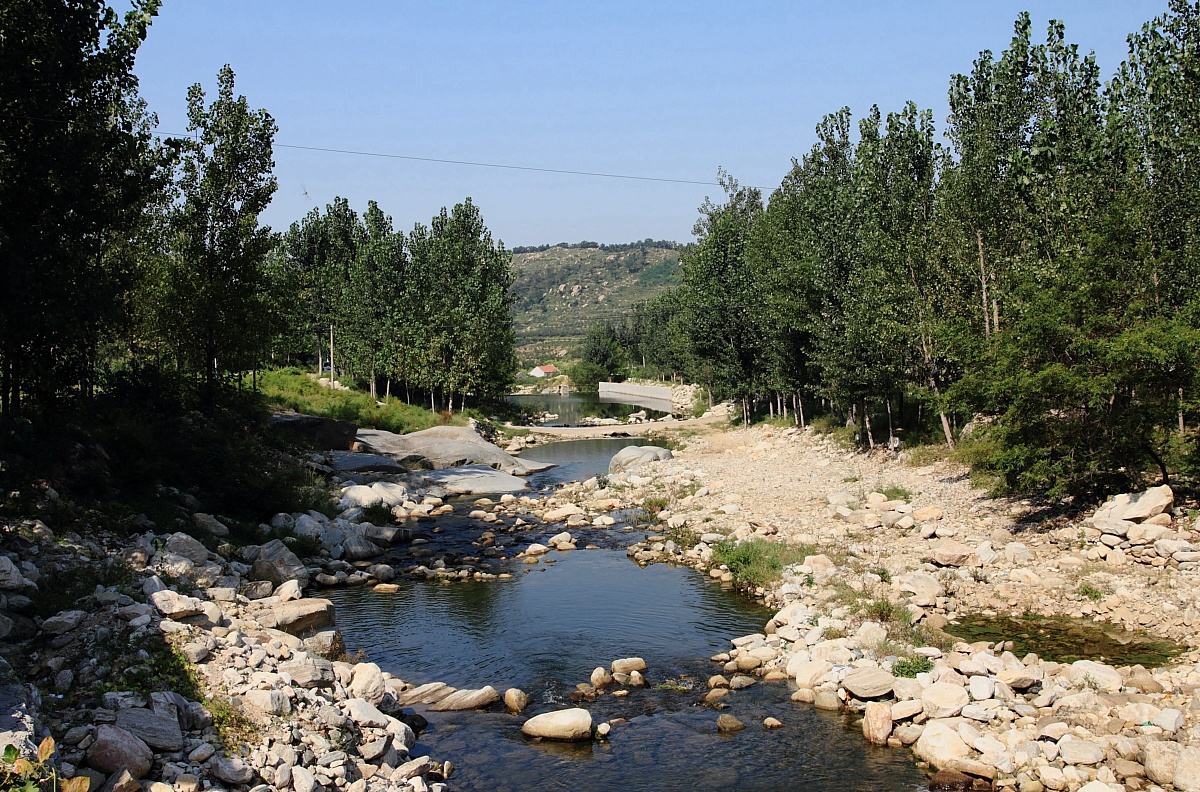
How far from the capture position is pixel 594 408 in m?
93.8

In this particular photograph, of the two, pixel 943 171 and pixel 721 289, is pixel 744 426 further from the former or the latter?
pixel 943 171

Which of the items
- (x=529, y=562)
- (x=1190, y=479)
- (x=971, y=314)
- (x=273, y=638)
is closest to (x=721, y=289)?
(x=971, y=314)

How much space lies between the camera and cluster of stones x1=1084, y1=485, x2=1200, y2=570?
17656mm

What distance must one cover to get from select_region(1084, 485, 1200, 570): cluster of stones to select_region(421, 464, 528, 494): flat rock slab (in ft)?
79.4

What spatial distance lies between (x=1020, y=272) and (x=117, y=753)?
26557 mm

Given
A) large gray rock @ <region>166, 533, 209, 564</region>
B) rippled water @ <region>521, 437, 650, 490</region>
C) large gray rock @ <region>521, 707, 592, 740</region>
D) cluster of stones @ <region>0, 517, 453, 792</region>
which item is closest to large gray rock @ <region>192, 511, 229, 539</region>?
large gray rock @ <region>166, 533, 209, 564</region>

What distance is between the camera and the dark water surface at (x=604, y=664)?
489 inches

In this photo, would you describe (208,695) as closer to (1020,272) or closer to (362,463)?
(1020,272)

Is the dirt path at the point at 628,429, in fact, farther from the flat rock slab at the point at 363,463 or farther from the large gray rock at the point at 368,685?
the large gray rock at the point at 368,685

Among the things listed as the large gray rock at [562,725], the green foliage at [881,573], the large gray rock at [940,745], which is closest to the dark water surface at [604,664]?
the large gray rock at [562,725]

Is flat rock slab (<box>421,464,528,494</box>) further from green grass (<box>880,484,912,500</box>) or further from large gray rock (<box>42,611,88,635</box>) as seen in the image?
large gray rock (<box>42,611,88,635</box>)

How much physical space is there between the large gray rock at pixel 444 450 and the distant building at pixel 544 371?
97770 mm

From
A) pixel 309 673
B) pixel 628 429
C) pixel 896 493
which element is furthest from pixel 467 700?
A: pixel 628 429

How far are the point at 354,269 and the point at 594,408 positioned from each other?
33838 millimetres
